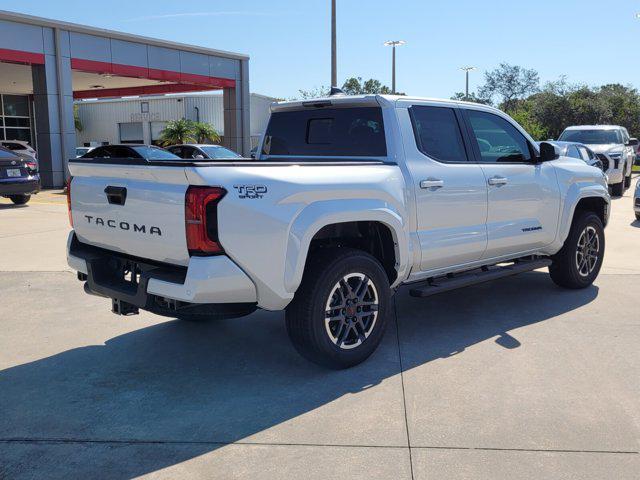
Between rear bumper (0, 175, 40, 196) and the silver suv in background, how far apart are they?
14.4 metres

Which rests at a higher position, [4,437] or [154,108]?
[154,108]

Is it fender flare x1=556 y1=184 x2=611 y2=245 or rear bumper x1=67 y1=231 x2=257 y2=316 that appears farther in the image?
fender flare x1=556 y1=184 x2=611 y2=245

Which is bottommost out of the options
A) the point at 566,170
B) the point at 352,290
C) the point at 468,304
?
the point at 468,304

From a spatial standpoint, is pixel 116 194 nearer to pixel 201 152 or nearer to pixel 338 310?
pixel 338 310

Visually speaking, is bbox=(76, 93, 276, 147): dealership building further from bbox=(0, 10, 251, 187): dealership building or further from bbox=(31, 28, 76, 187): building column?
bbox=(31, 28, 76, 187): building column

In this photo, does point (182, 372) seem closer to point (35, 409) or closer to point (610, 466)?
point (35, 409)

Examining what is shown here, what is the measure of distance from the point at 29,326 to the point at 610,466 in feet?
15.4

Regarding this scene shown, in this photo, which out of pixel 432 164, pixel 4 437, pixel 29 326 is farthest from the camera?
pixel 29 326

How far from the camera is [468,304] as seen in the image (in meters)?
6.42

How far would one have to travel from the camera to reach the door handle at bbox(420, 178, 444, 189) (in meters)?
4.94

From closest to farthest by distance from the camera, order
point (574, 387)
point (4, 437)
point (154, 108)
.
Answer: point (4, 437) → point (574, 387) → point (154, 108)

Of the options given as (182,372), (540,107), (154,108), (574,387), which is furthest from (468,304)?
(540,107)

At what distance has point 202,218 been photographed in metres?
3.73

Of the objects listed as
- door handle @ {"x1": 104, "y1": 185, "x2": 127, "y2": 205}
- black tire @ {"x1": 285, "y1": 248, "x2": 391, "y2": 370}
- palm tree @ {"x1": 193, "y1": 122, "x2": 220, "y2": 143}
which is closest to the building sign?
palm tree @ {"x1": 193, "y1": 122, "x2": 220, "y2": 143}
